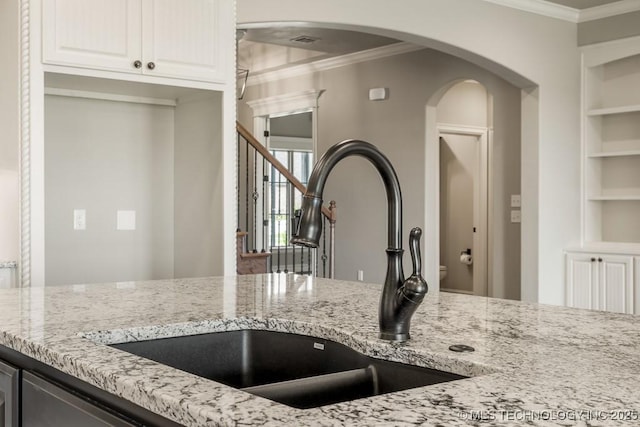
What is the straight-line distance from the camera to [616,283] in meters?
5.52

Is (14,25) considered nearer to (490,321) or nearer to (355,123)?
(490,321)

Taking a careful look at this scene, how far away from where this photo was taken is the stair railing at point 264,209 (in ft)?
19.7

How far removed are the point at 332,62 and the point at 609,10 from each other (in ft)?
9.86

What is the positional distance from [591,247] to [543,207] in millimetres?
543

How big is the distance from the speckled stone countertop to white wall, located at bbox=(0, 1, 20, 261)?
3.23 feet

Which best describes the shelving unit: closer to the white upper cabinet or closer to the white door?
the white door

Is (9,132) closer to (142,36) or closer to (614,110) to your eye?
(142,36)

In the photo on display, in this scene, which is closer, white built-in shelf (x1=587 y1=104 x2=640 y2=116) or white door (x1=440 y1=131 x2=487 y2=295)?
white built-in shelf (x1=587 y1=104 x2=640 y2=116)

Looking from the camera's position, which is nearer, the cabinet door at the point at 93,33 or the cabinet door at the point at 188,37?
the cabinet door at the point at 93,33

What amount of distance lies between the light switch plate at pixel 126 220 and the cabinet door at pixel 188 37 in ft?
2.93

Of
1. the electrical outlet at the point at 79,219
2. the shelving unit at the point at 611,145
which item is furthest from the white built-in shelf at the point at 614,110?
Answer: the electrical outlet at the point at 79,219

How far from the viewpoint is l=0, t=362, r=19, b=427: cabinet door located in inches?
60.3

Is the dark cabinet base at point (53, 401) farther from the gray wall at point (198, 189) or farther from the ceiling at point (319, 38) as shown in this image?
the ceiling at point (319, 38)

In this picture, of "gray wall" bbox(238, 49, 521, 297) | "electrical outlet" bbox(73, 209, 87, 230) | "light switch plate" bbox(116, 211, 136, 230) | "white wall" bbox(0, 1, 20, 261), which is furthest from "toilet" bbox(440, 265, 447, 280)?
"white wall" bbox(0, 1, 20, 261)
